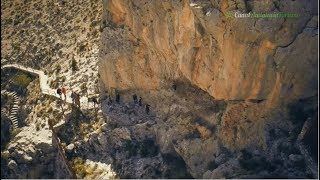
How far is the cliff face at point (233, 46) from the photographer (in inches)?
1471

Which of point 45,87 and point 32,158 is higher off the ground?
point 45,87

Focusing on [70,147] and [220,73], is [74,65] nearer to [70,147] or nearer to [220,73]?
[70,147]

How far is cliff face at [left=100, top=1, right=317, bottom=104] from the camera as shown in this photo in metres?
37.4

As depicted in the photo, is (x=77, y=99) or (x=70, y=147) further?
(x=77, y=99)

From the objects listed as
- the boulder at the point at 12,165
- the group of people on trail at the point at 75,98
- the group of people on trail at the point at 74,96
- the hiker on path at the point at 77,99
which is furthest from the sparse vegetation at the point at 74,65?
the boulder at the point at 12,165

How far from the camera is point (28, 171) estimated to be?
167 feet

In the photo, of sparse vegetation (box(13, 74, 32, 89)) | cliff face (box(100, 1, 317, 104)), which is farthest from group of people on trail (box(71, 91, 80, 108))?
cliff face (box(100, 1, 317, 104))

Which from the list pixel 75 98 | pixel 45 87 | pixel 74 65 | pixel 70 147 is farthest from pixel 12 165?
pixel 74 65

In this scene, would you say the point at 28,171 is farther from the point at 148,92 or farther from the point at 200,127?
the point at 200,127

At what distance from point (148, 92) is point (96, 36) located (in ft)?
35.8

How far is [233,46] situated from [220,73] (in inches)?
99.6

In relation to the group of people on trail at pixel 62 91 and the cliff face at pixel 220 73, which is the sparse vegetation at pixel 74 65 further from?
the cliff face at pixel 220 73

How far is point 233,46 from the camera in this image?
38344 millimetres

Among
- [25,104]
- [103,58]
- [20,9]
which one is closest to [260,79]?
[103,58]
